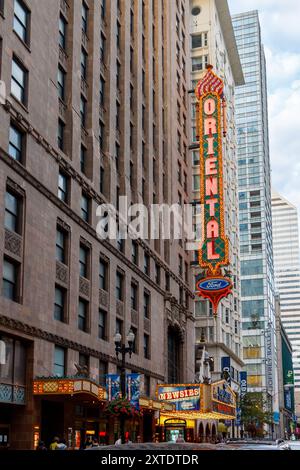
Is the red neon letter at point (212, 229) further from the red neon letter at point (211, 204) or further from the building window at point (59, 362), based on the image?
the building window at point (59, 362)

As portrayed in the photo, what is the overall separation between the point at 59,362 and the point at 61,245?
6.36 metres

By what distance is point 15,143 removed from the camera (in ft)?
102

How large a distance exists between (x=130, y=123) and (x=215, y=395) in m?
22.6

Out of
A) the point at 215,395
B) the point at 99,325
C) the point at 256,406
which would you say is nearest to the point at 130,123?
the point at 99,325

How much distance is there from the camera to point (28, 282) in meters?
30.5

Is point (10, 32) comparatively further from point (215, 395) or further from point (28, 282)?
point (215, 395)

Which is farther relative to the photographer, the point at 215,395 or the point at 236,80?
the point at 236,80

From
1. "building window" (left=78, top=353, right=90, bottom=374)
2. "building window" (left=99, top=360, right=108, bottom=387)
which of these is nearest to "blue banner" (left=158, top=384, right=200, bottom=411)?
"building window" (left=99, top=360, right=108, bottom=387)

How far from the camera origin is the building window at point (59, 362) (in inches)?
1310

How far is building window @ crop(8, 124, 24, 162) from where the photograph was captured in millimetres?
30581

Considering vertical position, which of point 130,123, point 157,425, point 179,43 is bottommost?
point 157,425

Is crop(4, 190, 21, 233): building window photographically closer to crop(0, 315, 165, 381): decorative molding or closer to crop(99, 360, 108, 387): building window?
crop(0, 315, 165, 381): decorative molding

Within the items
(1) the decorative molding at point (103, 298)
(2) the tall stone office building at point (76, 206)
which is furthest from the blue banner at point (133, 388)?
(1) the decorative molding at point (103, 298)

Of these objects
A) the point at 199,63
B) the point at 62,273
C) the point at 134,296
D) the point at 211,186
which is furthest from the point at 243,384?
the point at 62,273
